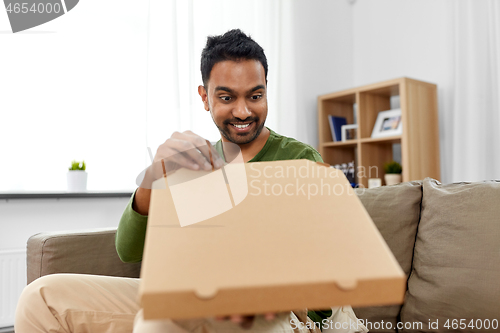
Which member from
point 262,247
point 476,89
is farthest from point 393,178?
point 262,247

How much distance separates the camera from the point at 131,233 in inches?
36.4

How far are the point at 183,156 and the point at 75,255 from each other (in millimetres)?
674

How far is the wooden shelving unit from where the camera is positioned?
2.49 metres

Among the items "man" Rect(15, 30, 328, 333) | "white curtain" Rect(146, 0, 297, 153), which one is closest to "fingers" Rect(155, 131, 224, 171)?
"man" Rect(15, 30, 328, 333)

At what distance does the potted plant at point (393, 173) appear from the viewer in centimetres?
257

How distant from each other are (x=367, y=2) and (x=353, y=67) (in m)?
0.49

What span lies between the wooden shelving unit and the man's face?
5.41 feet

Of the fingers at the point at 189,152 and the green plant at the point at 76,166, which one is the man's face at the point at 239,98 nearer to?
the fingers at the point at 189,152

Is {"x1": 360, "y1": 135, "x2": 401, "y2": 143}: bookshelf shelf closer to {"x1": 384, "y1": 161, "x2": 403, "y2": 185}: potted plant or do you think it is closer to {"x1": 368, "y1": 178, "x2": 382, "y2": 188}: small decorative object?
{"x1": 384, "y1": 161, "x2": 403, "y2": 185}: potted plant

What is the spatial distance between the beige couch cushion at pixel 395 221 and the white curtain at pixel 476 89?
1.39m

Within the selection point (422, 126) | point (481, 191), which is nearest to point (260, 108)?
point (481, 191)

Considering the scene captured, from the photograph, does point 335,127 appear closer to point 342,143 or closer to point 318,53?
point 342,143

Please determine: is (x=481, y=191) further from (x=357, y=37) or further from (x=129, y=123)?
(x=357, y=37)

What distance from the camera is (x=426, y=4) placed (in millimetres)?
2779
